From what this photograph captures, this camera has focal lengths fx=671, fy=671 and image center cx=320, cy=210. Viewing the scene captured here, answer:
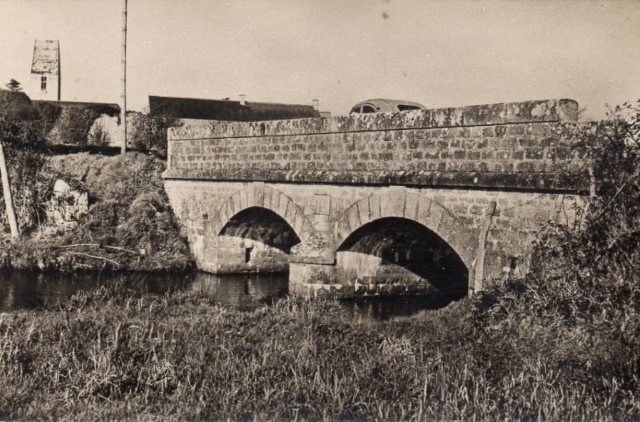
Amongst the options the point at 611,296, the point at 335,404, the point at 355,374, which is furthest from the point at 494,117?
the point at 335,404

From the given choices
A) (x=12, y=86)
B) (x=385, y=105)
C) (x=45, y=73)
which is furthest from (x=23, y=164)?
(x=45, y=73)

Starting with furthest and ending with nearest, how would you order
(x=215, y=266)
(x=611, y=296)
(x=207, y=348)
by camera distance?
1. (x=215, y=266)
2. (x=207, y=348)
3. (x=611, y=296)

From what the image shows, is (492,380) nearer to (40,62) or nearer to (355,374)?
(355,374)

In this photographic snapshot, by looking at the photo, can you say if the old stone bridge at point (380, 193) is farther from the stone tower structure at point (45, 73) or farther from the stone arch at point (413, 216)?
the stone tower structure at point (45, 73)

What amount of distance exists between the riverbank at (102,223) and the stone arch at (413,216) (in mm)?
6149

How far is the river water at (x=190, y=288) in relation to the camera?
11.7m

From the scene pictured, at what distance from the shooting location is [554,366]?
221 inches

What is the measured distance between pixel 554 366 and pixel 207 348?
10.4 feet

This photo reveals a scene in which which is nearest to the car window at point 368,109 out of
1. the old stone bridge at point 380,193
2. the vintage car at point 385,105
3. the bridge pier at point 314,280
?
the vintage car at point 385,105

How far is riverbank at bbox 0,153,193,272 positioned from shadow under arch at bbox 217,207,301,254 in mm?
1613

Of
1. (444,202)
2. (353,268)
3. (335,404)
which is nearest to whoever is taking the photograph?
(335,404)

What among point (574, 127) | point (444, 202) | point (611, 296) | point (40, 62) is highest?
point (40, 62)

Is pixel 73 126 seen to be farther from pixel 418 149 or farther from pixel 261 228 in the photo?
pixel 418 149

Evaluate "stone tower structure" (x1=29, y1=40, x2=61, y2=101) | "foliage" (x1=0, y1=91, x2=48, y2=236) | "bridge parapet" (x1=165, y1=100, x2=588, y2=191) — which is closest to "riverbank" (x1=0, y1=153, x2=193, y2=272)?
"foliage" (x1=0, y1=91, x2=48, y2=236)
